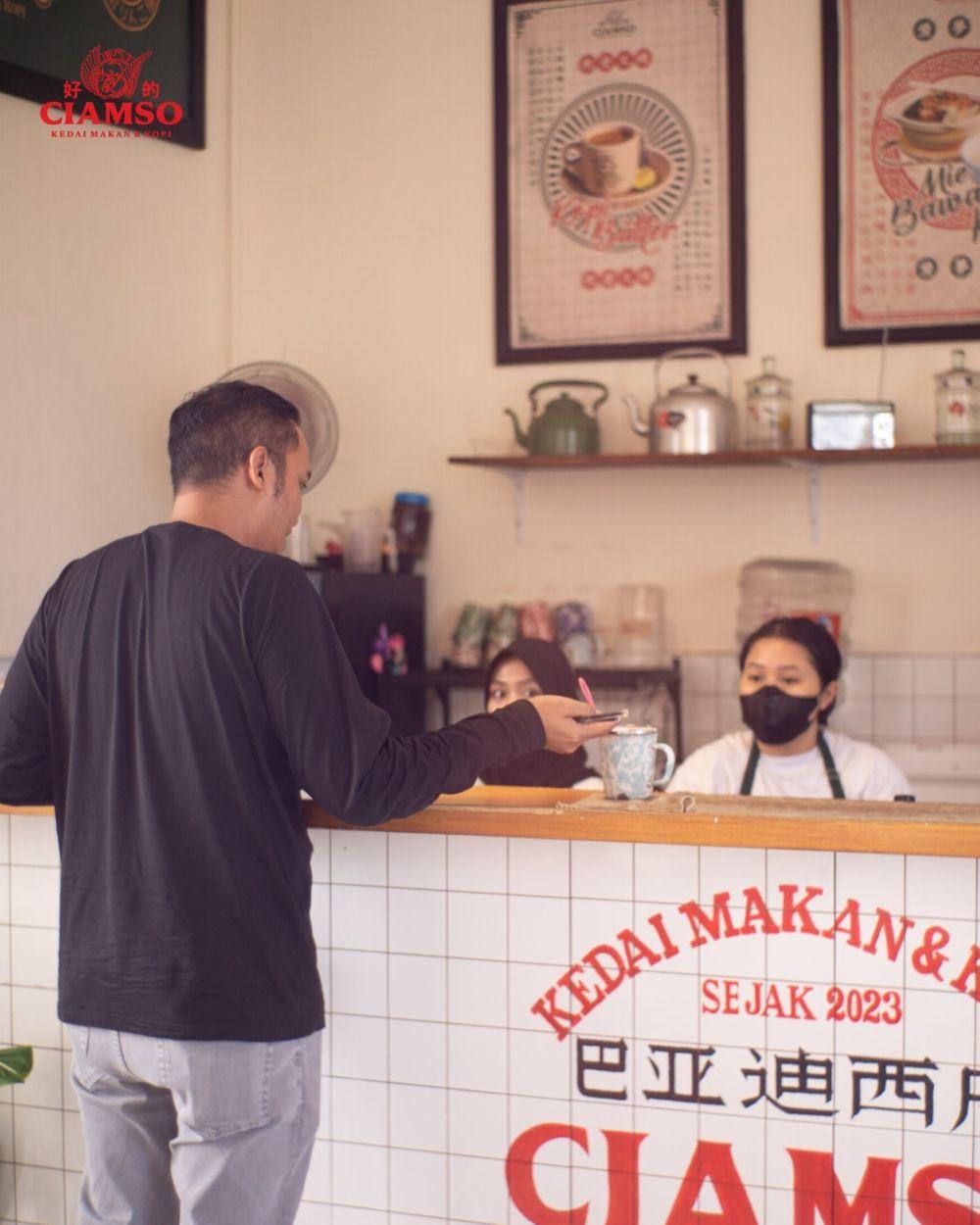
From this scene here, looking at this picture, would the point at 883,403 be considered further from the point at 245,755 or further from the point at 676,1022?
the point at 245,755

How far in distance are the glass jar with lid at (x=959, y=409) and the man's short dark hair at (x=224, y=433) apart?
2782 mm

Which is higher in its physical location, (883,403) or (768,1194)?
(883,403)

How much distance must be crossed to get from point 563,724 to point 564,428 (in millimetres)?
2520

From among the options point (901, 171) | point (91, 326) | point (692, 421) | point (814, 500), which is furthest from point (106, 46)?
point (814, 500)

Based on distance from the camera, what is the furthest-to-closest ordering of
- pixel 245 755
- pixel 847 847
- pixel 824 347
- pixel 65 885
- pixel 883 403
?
pixel 824 347
pixel 883 403
pixel 847 847
pixel 65 885
pixel 245 755

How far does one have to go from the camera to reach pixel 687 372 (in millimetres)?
4555

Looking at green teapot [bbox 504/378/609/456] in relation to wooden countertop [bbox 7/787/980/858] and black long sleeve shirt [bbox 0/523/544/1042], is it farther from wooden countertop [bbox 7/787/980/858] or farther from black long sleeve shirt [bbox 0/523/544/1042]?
black long sleeve shirt [bbox 0/523/544/1042]

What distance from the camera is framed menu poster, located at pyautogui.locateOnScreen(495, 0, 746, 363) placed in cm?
450

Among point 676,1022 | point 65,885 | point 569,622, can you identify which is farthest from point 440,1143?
point 569,622

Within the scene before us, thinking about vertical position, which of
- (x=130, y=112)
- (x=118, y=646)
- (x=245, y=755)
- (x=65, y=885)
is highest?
(x=130, y=112)

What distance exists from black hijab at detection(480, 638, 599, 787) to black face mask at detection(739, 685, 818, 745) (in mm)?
443

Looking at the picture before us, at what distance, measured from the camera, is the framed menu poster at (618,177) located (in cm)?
450

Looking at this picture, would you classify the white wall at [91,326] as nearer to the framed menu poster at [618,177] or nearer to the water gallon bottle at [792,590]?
the framed menu poster at [618,177]

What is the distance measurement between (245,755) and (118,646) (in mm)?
218
